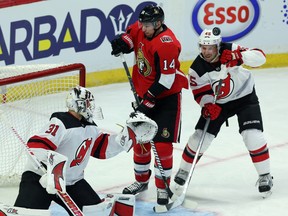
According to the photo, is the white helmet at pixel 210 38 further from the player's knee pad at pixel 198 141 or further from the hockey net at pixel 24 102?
the hockey net at pixel 24 102

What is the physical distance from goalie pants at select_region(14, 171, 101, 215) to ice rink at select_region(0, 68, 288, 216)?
1.62ft

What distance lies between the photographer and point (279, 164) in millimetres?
5355

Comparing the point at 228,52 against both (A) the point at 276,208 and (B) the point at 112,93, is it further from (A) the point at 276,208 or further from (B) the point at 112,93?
(B) the point at 112,93

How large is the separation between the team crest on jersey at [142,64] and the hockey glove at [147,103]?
0.61 feet

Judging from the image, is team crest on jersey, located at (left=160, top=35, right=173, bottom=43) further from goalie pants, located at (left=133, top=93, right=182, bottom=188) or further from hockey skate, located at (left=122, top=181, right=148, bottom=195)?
hockey skate, located at (left=122, top=181, right=148, bottom=195)

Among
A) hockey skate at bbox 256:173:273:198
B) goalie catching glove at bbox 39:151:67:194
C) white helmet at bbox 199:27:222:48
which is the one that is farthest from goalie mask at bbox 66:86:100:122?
hockey skate at bbox 256:173:273:198

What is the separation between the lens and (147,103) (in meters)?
4.51

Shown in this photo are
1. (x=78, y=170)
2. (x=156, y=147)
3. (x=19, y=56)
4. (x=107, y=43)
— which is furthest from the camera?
(x=107, y=43)

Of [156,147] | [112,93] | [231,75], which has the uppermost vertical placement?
[231,75]

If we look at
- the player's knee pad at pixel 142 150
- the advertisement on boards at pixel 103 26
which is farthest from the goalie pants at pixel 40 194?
the advertisement on boards at pixel 103 26

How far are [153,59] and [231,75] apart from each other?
0.44 metres

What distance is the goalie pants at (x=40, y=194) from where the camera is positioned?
3777 millimetres

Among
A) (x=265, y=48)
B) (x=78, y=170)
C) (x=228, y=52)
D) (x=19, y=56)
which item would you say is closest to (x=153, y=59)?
(x=228, y=52)

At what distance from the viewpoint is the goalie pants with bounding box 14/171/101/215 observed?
3777mm
